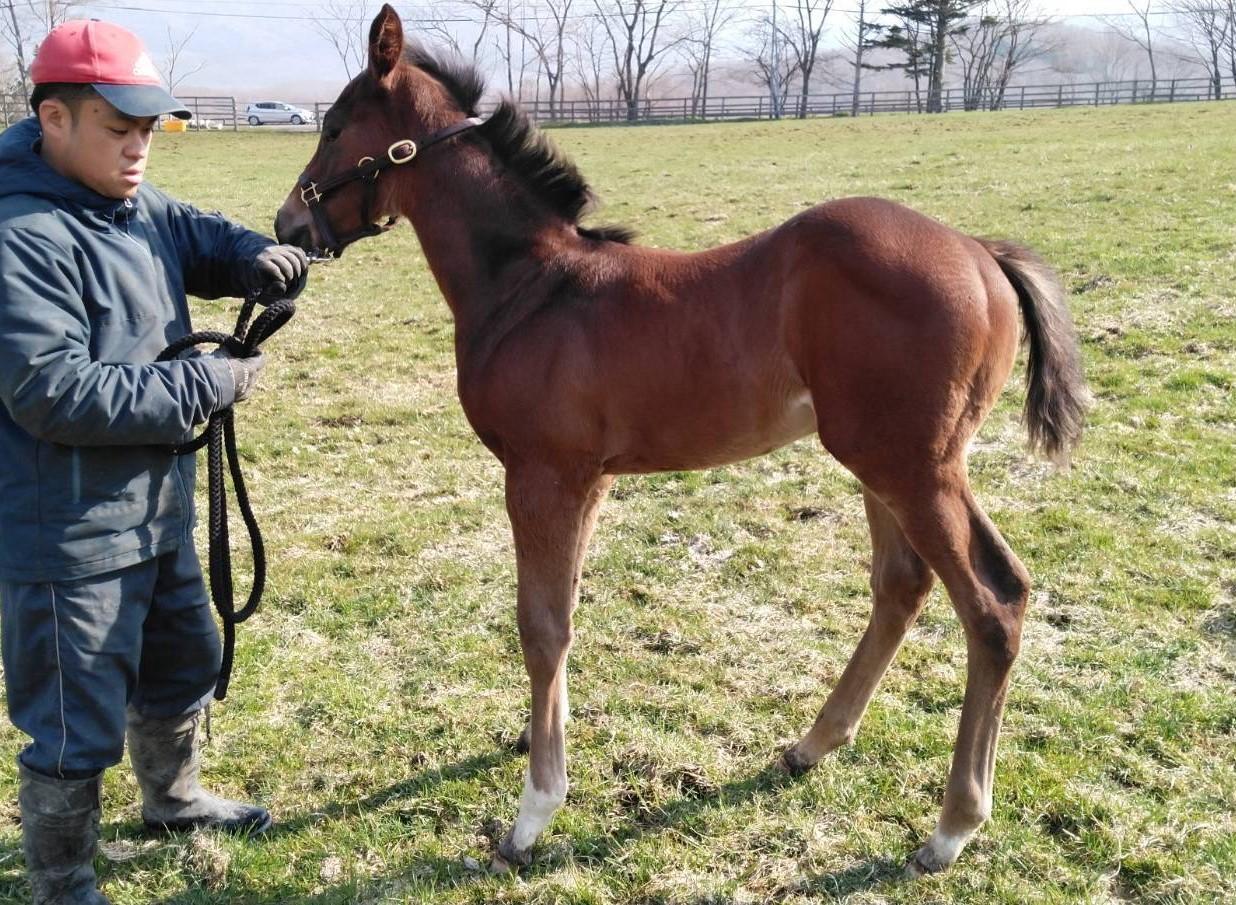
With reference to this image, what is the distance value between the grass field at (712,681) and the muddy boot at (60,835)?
0.60ft

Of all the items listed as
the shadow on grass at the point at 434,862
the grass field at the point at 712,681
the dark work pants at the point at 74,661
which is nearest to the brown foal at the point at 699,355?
the shadow on grass at the point at 434,862

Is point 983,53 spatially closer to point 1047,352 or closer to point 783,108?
point 783,108

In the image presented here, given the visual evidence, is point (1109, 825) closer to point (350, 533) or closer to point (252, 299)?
point (252, 299)

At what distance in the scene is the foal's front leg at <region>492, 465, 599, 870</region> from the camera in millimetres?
2684

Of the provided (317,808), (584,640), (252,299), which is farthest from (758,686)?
(252,299)

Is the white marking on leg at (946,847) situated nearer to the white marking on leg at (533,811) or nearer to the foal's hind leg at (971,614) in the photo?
the foal's hind leg at (971,614)

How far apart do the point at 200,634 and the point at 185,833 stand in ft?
2.08

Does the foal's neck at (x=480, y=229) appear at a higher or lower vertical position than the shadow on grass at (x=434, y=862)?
higher

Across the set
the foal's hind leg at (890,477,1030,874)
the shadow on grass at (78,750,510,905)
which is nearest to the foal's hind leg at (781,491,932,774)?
the foal's hind leg at (890,477,1030,874)

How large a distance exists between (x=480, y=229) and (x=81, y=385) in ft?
4.18

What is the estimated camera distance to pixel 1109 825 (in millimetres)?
2648

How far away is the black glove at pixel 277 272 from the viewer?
265 centimetres

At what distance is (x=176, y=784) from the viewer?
9.09ft

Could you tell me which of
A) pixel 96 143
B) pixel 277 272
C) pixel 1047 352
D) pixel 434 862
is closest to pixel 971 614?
pixel 1047 352
